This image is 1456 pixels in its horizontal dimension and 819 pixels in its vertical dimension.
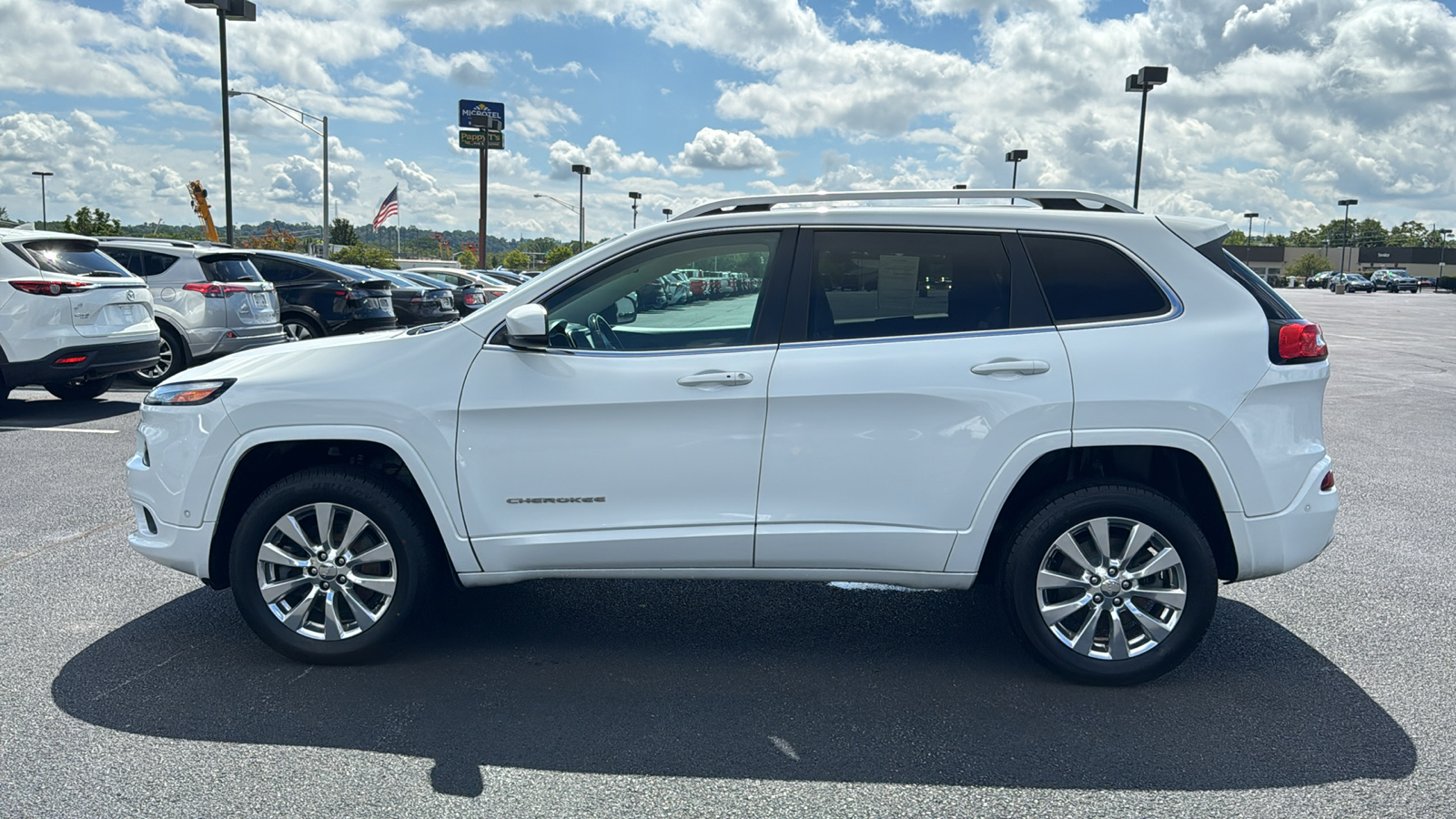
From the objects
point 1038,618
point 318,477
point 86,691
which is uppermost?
point 318,477

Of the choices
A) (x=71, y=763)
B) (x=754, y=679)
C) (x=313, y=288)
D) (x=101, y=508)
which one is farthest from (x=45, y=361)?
(x=754, y=679)

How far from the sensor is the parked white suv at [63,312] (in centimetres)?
970

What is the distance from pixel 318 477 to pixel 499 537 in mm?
735

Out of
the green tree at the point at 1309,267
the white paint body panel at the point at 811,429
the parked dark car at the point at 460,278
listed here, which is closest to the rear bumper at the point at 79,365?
the white paint body panel at the point at 811,429

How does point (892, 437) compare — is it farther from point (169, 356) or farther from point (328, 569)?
point (169, 356)

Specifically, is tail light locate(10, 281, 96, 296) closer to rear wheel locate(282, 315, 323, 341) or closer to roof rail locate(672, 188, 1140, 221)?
rear wheel locate(282, 315, 323, 341)

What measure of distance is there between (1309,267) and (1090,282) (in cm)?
12837

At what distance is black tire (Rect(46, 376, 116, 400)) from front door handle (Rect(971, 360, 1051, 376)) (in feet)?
35.9

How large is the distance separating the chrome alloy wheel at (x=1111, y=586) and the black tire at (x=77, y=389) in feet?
36.5

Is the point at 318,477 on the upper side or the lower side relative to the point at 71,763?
upper

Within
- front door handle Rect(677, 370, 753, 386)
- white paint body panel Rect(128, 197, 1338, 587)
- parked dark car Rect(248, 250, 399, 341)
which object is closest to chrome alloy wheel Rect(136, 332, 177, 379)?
parked dark car Rect(248, 250, 399, 341)

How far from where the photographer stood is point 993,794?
3199 mm

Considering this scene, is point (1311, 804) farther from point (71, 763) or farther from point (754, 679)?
point (71, 763)

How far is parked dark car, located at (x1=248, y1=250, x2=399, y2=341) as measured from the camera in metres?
15.0
